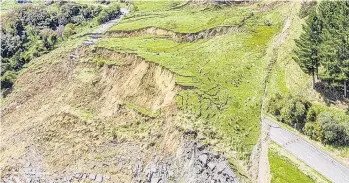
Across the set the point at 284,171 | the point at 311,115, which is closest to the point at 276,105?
the point at 311,115

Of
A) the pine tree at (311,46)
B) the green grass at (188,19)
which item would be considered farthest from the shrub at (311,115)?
the green grass at (188,19)

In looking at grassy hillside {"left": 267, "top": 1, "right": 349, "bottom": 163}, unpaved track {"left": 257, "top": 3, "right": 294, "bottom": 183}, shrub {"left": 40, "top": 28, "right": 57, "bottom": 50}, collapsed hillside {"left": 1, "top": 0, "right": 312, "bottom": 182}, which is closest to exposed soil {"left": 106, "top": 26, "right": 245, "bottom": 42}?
collapsed hillside {"left": 1, "top": 0, "right": 312, "bottom": 182}

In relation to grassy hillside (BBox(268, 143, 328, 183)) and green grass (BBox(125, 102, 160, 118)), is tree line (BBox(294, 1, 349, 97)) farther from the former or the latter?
green grass (BBox(125, 102, 160, 118))

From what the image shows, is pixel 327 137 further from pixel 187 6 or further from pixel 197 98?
pixel 187 6

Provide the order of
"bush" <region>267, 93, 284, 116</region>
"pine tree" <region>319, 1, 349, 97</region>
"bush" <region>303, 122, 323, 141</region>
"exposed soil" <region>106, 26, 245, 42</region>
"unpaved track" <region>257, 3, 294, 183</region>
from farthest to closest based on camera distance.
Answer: "exposed soil" <region>106, 26, 245, 42</region> < "bush" <region>267, 93, 284, 116</region> < "pine tree" <region>319, 1, 349, 97</region> < "bush" <region>303, 122, 323, 141</region> < "unpaved track" <region>257, 3, 294, 183</region>

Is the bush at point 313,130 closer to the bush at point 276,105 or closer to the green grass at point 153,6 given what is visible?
the bush at point 276,105

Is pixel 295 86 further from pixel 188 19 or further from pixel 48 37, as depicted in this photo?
pixel 48 37
